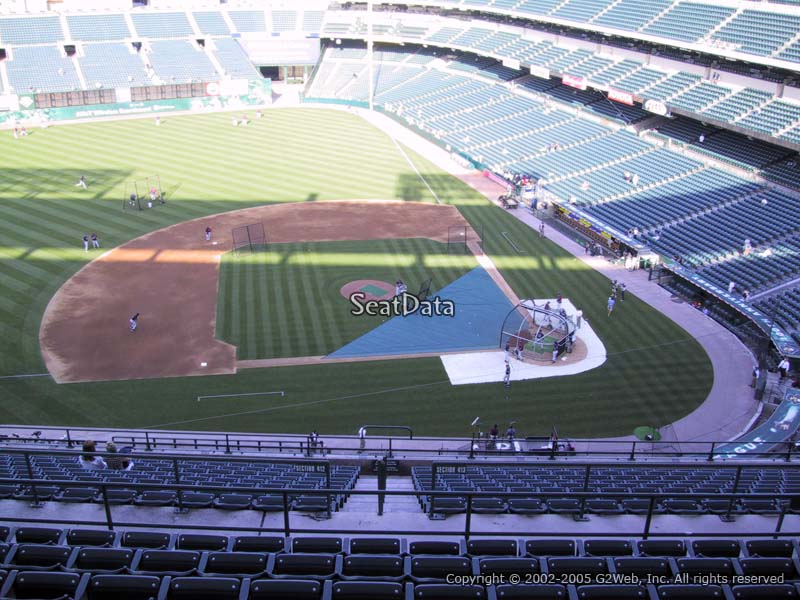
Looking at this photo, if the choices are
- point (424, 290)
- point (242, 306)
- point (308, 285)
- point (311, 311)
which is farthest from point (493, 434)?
point (308, 285)

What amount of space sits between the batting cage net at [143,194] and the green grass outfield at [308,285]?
1102 centimetres

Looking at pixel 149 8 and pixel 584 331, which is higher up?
pixel 149 8

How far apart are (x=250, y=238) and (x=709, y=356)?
26.3 meters

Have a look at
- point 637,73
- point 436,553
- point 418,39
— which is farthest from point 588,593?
point 418,39

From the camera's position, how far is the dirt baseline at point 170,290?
3047 cm

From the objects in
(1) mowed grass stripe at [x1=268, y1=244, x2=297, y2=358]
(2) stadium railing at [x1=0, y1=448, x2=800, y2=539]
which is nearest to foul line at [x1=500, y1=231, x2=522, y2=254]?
(1) mowed grass stripe at [x1=268, y1=244, x2=297, y2=358]

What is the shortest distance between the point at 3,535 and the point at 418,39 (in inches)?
3149

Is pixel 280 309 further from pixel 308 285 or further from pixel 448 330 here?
pixel 448 330

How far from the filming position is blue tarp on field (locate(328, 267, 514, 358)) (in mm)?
32094

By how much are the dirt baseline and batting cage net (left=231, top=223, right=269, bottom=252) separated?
1.90ft

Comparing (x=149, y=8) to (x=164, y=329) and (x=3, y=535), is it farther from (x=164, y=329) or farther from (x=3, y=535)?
(x=3, y=535)

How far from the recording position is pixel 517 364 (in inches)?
1220

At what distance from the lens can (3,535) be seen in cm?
952

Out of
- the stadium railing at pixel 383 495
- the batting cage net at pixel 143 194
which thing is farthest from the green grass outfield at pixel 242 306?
the stadium railing at pixel 383 495
